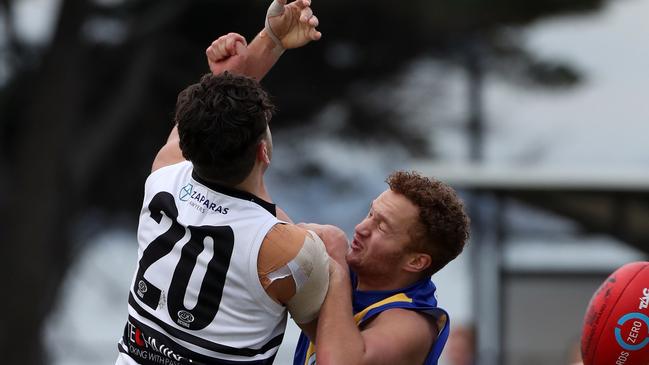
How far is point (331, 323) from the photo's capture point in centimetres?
364

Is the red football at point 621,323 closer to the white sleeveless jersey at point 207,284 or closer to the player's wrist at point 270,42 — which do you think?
the white sleeveless jersey at point 207,284

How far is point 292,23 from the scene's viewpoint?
398cm

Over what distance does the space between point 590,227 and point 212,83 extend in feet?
27.8

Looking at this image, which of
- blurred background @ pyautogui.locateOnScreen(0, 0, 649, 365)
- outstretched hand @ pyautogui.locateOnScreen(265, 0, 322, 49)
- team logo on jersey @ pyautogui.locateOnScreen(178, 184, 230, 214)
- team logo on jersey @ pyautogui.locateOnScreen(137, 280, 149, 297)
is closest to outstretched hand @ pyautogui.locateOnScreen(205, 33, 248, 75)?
outstretched hand @ pyautogui.locateOnScreen(265, 0, 322, 49)

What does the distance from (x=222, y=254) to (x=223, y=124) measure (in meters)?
0.36

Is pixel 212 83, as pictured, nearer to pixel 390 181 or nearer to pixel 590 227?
pixel 390 181

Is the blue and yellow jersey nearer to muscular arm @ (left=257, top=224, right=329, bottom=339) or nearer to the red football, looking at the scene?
muscular arm @ (left=257, top=224, right=329, bottom=339)

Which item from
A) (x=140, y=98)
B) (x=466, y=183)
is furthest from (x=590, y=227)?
(x=140, y=98)

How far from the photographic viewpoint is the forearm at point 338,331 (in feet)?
11.8

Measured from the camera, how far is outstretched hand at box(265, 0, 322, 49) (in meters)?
3.91

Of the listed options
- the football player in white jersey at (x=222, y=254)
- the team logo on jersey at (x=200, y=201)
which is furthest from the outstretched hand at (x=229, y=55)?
the team logo on jersey at (x=200, y=201)

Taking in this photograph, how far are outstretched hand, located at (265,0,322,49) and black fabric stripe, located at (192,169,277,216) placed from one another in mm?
551

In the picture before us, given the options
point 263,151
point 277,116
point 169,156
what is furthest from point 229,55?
point 277,116

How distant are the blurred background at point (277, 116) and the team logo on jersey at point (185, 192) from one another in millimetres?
9366
